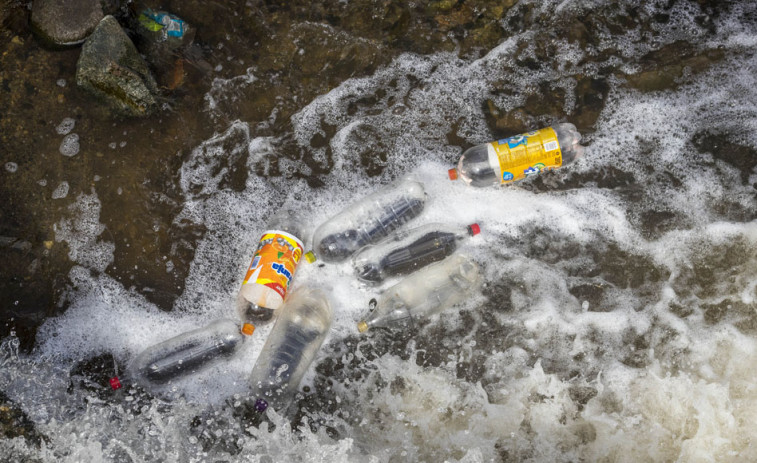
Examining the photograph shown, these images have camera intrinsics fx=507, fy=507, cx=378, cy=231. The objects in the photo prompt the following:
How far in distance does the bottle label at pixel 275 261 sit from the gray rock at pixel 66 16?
1967mm

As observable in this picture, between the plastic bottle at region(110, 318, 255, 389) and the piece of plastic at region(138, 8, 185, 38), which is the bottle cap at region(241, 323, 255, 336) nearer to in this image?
the plastic bottle at region(110, 318, 255, 389)

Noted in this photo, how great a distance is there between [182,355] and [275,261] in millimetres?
973

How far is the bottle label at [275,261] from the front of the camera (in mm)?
3295

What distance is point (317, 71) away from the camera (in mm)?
3768

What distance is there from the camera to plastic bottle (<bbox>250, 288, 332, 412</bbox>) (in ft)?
11.4

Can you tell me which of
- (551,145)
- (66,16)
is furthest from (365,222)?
(66,16)

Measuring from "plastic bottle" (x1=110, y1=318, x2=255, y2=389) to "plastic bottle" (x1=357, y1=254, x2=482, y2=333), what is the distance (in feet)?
3.14

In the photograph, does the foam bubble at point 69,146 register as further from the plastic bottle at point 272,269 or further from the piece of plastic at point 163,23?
the plastic bottle at point 272,269

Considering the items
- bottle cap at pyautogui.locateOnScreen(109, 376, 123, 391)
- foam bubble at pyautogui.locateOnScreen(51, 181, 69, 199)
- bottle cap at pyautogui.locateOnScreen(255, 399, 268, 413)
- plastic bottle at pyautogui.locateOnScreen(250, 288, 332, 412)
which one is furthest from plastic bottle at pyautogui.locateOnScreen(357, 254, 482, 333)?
foam bubble at pyautogui.locateOnScreen(51, 181, 69, 199)

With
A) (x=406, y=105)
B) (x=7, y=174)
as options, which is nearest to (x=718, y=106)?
(x=406, y=105)

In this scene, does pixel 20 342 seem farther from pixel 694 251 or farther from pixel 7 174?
pixel 694 251

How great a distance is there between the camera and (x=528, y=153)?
3.48 meters

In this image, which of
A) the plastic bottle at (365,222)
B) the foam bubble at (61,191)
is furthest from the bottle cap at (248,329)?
the foam bubble at (61,191)

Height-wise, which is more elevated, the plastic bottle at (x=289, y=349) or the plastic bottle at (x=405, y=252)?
the plastic bottle at (x=405, y=252)
